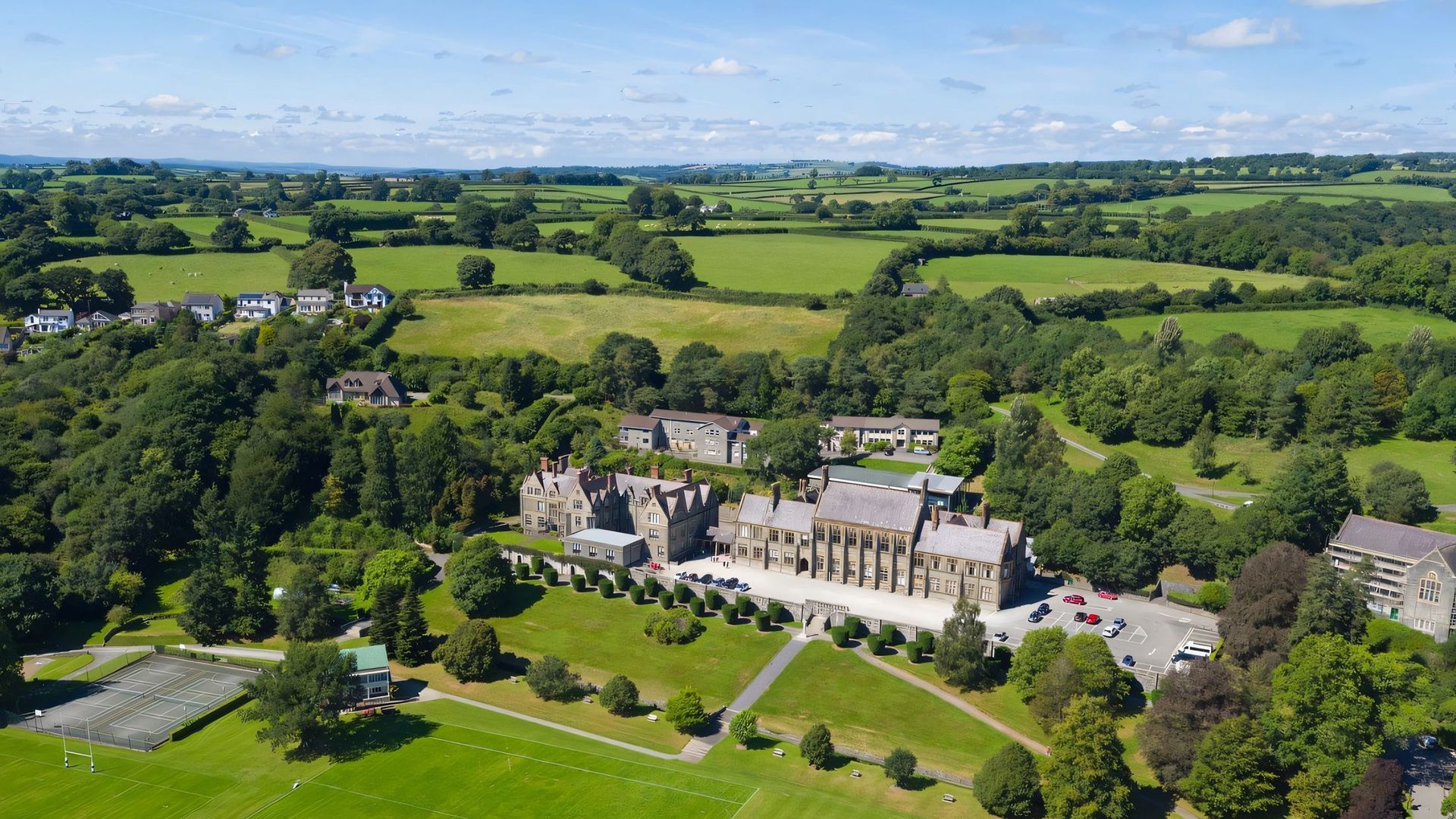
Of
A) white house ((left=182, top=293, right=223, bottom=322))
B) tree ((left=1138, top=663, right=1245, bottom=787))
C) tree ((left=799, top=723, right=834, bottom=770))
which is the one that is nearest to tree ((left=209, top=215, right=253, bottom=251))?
white house ((left=182, top=293, right=223, bottom=322))

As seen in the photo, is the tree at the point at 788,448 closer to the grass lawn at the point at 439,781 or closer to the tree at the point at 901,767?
the grass lawn at the point at 439,781

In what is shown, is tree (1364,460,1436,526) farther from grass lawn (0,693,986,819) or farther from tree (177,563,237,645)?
tree (177,563,237,645)

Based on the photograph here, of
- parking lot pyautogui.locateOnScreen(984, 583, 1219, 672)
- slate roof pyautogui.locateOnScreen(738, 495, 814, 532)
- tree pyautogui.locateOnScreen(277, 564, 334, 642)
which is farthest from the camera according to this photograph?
slate roof pyautogui.locateOnScreen(738, 495, 814, 532)

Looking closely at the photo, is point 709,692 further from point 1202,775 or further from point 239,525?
point 239,525

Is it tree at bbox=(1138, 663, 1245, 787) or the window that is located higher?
the window

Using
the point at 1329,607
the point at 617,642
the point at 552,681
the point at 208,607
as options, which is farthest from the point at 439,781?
the point at 1329,607

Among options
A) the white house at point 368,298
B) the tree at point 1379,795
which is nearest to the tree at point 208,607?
the white house at point 368,298
